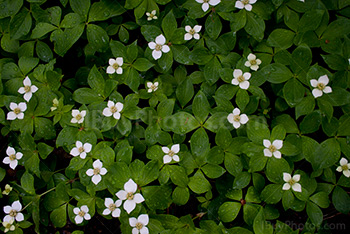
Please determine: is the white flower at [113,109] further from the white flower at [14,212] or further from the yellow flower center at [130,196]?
the white flower at [14,212]

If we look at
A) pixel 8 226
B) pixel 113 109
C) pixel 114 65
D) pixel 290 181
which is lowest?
pixel 8 226

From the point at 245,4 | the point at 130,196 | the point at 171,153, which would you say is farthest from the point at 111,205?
the point at 245,4

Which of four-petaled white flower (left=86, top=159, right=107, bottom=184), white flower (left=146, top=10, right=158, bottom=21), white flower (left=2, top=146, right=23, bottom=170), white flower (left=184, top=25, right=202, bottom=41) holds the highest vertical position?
white flower (left=146, top=10, right=158, bottom=21)

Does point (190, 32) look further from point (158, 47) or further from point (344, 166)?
point (344, 166)

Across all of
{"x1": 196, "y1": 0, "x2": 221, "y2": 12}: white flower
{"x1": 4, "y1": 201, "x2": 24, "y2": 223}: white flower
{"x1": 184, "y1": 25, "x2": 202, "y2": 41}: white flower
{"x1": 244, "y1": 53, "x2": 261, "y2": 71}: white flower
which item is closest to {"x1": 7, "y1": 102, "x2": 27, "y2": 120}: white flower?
{"x1": 4, "y1": 201, "x2": 24, "y2": 223}: white flower

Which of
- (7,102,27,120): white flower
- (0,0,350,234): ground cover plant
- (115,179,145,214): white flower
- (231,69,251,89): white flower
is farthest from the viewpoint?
(7,102,27,120): white flower

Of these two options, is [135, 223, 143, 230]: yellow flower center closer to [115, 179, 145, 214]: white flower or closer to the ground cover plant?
the ground cover plant
